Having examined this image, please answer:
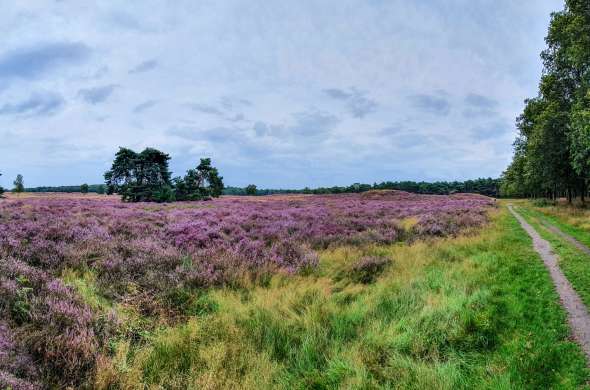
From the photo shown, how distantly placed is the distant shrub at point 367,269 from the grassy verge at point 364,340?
538 mm

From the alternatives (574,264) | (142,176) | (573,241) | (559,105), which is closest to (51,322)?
(574,264)

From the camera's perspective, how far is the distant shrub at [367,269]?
10.3m

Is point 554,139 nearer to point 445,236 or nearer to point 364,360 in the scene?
point 445,236

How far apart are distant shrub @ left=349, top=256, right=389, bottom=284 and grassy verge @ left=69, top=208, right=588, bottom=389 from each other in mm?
538

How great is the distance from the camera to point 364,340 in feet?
20.0

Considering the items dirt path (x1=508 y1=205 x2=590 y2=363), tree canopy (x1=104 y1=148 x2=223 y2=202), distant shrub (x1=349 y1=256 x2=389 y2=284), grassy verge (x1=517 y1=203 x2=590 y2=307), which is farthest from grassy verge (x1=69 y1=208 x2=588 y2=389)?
tree canopy (x1=104 y1=148 x2=223 y2=202)

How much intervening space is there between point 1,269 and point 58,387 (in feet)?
12.9

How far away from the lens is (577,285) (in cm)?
923

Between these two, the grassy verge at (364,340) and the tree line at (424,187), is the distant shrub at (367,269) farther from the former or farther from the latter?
the tree line at (424,187)

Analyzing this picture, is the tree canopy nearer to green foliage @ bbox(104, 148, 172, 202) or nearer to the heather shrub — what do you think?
green foliage @ bbox(104, 148, 172, 202)

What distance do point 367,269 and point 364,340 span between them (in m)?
4.87

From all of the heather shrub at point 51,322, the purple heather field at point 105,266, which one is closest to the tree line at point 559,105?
the purple heather field at point 105,266

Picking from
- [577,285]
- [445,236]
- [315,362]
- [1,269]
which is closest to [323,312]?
[315,362]

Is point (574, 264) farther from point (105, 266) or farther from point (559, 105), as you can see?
point (559, 105)
